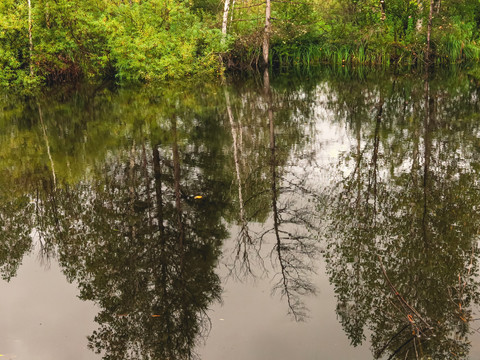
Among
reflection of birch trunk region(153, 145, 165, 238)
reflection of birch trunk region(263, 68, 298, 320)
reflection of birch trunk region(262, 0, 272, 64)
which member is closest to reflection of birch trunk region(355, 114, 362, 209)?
reflection of birch trunk region(263, 68, 298, 320)

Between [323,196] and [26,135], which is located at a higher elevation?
[26,135]

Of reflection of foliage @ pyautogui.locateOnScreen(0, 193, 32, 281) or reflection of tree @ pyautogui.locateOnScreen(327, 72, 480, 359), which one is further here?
reflection of foliage @ pyautogui.locateOnScreen(0, 193, 32, 281)

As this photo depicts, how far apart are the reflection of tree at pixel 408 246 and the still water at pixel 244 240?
0.02 m

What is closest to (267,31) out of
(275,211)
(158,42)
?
(158,42)

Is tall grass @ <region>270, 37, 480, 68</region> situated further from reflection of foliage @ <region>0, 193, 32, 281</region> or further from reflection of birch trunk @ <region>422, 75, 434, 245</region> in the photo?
reflection of foliage @ <region>0, 193, 32, 281</region>

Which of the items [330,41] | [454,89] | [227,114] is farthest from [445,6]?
[227,114]

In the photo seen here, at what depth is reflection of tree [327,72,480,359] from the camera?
4.10m

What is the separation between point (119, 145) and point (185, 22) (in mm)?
16647

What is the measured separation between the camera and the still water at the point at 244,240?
13.8ft

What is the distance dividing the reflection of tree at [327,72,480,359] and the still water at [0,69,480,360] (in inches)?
0.9

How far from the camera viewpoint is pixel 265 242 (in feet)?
20.0

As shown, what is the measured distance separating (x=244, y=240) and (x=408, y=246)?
2023mm

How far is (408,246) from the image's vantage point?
5555 mm

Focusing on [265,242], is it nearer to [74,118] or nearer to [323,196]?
[323,196]
